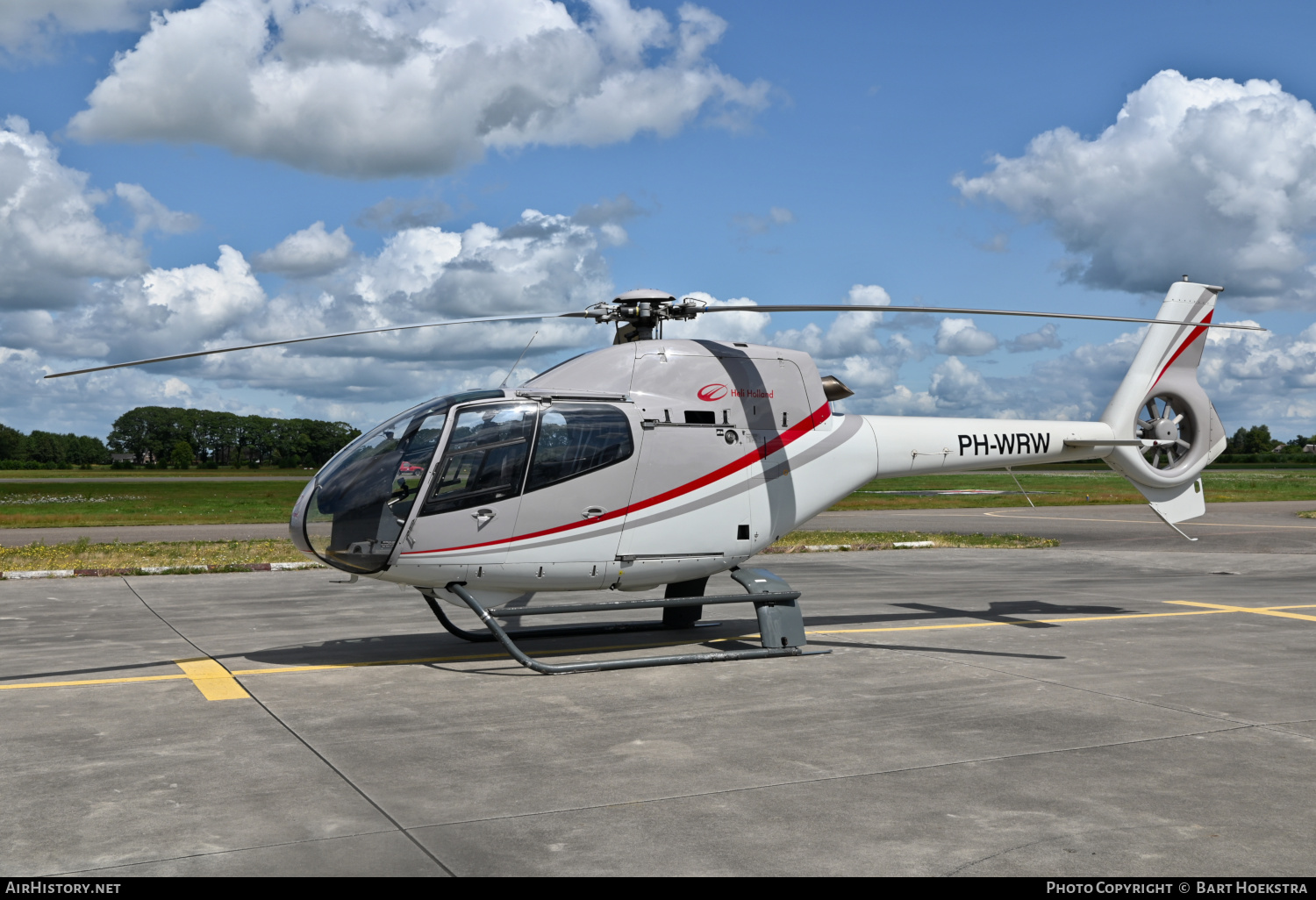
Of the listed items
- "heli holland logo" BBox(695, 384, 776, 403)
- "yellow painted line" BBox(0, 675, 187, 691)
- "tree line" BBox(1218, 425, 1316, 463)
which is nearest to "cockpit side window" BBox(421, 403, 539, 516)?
"heli holland logo" BBox(695, 384, 776, 403)

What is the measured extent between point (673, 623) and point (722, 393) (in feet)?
9.91

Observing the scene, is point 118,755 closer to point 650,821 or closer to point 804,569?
point 650,821

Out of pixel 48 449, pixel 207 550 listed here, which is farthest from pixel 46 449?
pixel 207 550

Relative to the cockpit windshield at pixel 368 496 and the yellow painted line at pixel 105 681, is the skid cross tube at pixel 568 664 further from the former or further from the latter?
the yellow painted line at pixel 105 681

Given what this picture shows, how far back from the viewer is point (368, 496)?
28.5ft

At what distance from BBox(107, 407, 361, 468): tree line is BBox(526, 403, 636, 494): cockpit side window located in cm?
13861

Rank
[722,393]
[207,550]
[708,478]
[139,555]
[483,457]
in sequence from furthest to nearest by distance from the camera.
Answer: [207,550] → [139,555] → [722,393] → [708,478] → [483,457]

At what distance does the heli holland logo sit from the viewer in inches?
396

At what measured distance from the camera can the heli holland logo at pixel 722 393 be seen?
1006 centimetres

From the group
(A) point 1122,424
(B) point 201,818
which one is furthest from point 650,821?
(A) point 1122,424

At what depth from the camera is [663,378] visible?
32.6 feet

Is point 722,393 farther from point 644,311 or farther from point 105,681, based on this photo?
point 105,681

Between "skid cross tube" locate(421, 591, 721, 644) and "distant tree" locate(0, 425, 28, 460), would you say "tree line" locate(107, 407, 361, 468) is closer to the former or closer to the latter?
"distant tree" locate(0, 425, 28, 460)

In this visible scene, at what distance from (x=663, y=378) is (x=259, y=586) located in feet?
30.2
